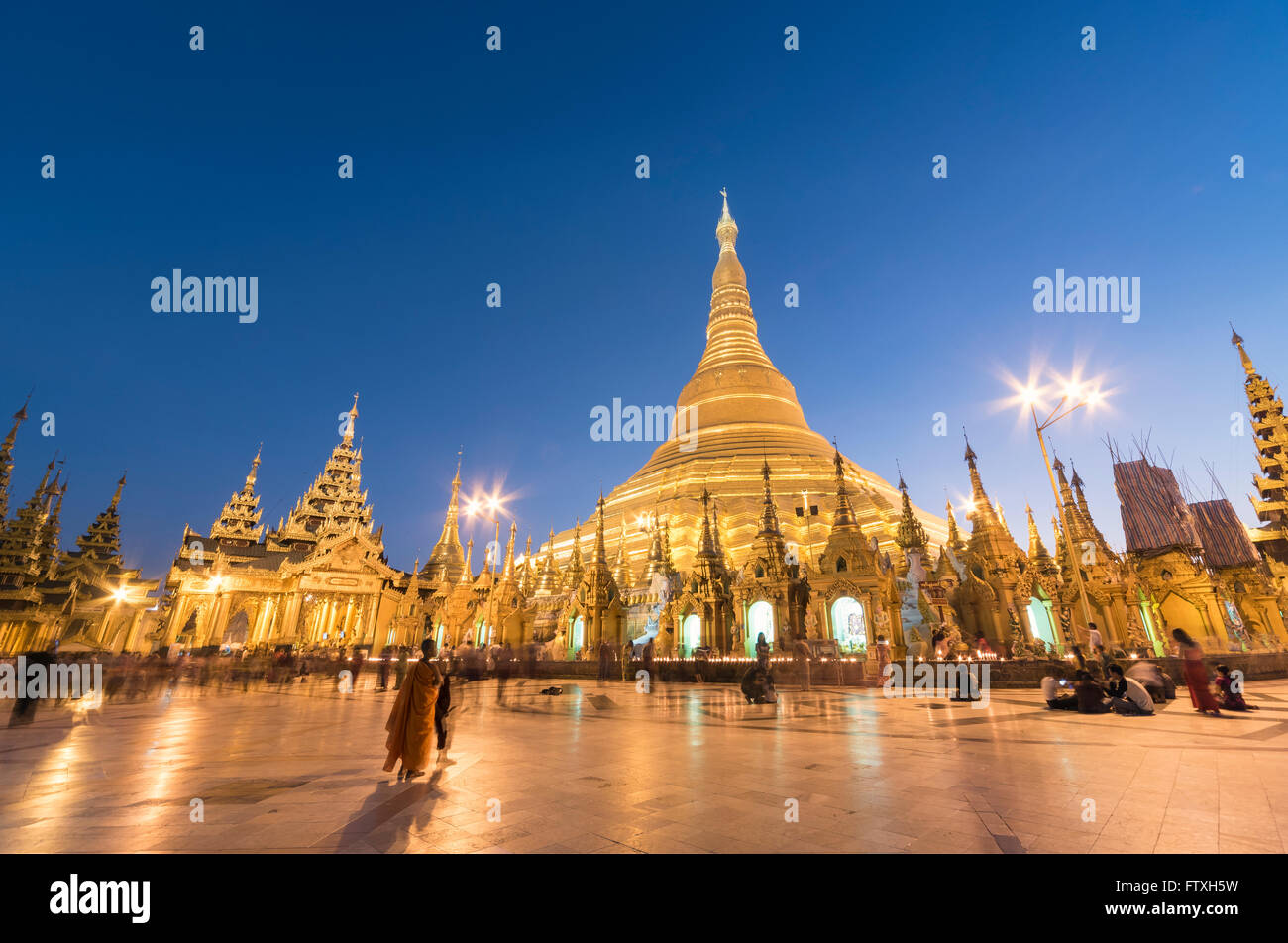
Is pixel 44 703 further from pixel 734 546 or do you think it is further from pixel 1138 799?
pixel 734 546

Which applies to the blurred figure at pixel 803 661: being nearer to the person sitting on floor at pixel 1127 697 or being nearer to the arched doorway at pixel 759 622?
the arched doorway at pixel 759 622

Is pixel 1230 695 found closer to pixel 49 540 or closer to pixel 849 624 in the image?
pixel 849 624

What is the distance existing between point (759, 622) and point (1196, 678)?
15.3 m

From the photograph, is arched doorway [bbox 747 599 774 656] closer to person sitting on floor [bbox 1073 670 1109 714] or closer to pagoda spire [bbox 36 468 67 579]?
person sitting on floor [bbox 1073 670 1109 714]

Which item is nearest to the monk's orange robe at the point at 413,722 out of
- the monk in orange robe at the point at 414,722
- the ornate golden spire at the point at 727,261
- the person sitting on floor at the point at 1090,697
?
the monk in orange robe at the point at 414,722

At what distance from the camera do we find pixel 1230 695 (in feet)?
35.7

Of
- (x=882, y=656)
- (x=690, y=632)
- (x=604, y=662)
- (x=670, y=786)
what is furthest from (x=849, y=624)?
(x=670, y=786)

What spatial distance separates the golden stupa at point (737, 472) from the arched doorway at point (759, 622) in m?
8.55

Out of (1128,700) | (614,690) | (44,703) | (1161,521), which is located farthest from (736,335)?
(44,703)

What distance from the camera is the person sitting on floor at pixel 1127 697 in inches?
425
